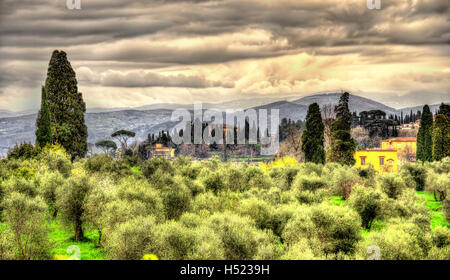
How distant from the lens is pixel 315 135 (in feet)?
168

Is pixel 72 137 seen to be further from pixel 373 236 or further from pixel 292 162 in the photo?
pixel 373 236

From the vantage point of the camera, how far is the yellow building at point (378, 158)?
54.2 m

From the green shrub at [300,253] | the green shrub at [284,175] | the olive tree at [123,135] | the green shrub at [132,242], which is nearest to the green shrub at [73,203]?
the green shrub at [132,242]

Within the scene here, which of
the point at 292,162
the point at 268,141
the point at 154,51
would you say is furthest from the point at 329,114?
the point at 154,51

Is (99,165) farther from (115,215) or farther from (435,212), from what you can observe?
(435,212)

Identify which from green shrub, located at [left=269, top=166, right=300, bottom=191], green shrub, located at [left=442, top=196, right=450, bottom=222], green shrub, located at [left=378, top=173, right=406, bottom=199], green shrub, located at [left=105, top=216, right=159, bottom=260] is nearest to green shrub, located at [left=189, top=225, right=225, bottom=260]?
green shrub, located at [left=105, top=216, right=159, bottom=260]

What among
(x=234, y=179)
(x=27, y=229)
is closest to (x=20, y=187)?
(x=27, y=229)

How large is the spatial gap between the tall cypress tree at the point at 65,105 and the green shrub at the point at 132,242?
31967mm

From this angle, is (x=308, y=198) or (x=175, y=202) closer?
(x=175, y=202)

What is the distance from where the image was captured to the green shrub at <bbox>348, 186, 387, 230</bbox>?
29094mm

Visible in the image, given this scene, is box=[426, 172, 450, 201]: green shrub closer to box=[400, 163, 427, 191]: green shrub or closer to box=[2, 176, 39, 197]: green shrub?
box=[400, 163, 427, 191]: green shrub

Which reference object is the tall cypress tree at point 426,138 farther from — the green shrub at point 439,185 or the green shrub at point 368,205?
the green shrub at point 368,205

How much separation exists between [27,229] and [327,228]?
14.4 meters

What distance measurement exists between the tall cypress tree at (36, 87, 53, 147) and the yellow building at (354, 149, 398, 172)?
121 ft
